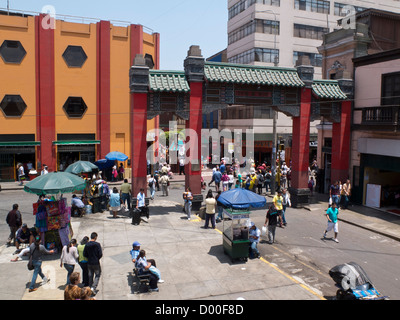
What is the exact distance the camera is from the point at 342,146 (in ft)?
71.0

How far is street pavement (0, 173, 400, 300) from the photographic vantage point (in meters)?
9.73

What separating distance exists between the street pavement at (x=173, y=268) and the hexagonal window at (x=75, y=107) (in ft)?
51.3

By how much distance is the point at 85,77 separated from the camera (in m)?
30.9

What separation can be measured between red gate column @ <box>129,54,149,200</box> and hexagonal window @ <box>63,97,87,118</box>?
1509cm

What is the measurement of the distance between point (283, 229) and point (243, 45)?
33370mm

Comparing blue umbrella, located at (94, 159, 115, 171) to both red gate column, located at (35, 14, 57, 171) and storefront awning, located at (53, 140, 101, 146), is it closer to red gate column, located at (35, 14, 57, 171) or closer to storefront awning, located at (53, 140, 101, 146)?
storefront awning, located at (53, 140, 101, 146)

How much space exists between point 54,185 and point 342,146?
16775mm

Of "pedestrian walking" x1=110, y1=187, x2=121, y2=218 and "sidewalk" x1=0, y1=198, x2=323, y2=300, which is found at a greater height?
"pedestrian walking" x1=110, y1=187, x2=121, y2=218

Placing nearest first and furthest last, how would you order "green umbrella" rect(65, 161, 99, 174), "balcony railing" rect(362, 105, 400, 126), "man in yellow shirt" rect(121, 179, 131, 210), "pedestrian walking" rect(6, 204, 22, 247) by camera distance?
"pedestrian walking" rect(6, 204, 22, 247) → "balcony railing" rect(362, 105, 400, 126) → "man in yellow shirt" rect(121, 179, 131, 210) → "green umbrella" rect(65, 161, 99, 174)

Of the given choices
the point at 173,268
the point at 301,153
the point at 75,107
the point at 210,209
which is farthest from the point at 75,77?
the point at 173,268

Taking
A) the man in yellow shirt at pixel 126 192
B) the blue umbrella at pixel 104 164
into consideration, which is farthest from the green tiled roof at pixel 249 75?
the blue umbrella at pixel 104 164

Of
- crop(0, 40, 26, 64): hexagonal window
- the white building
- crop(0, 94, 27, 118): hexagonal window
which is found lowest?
crop(0, 94, 27, 118): hexagonal window

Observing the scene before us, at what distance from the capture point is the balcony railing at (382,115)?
18000mm

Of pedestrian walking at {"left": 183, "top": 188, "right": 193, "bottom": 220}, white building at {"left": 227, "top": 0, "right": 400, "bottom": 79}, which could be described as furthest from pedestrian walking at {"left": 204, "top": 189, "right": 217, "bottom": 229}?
white building at {"left": 227, "top": 0, "right": 400, "bottom": 79}
